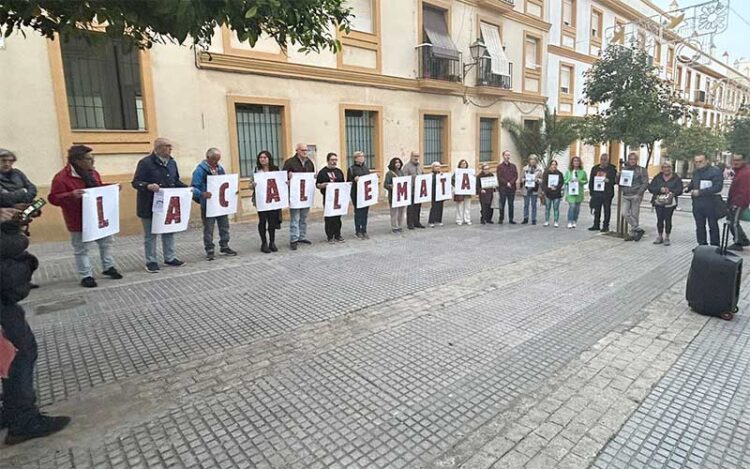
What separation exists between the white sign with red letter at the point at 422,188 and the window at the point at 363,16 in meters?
5.80

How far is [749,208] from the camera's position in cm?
788

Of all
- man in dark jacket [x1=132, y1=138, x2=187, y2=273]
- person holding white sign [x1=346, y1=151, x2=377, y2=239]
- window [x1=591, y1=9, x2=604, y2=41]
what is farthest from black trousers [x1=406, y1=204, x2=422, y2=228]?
window [x1=591, y1=9, x2=604, y2=41]

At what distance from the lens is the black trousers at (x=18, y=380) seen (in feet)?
9.48

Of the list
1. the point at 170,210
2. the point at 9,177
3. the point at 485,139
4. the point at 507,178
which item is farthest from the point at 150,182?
the point at 485,139

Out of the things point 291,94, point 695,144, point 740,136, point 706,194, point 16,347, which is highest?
point 291,94

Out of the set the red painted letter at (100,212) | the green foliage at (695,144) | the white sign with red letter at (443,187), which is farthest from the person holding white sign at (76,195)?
the green foliage at (695,144)

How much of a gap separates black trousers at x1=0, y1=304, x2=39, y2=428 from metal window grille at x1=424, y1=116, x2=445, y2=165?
14.7 metres

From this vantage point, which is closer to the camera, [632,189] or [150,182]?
[150,182]

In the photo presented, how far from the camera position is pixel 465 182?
11750 millimetres

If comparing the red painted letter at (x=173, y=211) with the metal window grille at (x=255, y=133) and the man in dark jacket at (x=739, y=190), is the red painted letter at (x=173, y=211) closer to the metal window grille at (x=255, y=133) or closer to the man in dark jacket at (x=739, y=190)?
the metal window grille at (x=255, y=133)

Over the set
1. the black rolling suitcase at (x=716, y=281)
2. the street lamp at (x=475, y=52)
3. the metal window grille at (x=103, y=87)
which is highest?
the street lamp at (x=475, y=52)

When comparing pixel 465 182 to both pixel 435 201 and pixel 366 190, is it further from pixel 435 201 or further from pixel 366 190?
pixel 366 190

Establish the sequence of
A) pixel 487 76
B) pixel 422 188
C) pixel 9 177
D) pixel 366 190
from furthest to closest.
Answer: pixel 487 76
pixel 422 188
pixel 366 190
pixel 9 177

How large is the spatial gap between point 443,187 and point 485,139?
885 centimetres
